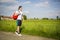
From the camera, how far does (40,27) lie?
8.34 feet

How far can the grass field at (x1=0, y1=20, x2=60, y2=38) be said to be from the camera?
247 centimetres

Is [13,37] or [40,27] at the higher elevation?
[40,27]

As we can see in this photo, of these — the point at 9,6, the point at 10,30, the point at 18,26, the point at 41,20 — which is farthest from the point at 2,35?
the point at 41,20

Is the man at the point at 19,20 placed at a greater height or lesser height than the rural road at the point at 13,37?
greater

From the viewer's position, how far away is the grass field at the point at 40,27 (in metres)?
2.47

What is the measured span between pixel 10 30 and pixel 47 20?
2.15ft

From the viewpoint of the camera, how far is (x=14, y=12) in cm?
264

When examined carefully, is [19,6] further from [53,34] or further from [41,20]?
[53,34]

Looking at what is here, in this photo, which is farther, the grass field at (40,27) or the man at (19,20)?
the man at (19,20)

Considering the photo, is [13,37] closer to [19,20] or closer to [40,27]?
[19,20]

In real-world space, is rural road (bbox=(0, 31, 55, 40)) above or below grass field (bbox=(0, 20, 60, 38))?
below

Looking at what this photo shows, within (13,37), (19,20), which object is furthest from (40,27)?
(13,37)

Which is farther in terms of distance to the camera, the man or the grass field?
the man

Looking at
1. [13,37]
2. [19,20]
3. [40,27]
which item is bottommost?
[13,37]
